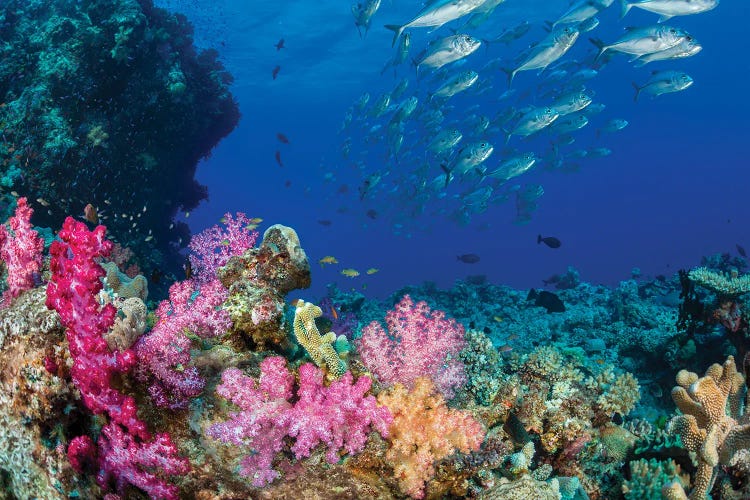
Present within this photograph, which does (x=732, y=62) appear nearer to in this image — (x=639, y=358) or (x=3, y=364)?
(x=639, y=358)

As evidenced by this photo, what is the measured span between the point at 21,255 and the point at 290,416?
2.64 metres

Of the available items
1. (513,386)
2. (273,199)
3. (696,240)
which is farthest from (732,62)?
(273,199)

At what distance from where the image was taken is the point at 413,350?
361cm

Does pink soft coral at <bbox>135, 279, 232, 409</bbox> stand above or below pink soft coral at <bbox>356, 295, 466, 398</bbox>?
above

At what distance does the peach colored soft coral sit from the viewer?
9.62ft

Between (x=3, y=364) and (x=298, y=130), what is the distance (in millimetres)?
76933

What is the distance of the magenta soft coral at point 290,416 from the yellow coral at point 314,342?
0.25m

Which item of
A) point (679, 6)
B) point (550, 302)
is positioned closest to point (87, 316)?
point (679, 6)

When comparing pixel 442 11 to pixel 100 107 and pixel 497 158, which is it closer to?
pixel 100 107

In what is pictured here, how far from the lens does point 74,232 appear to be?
266 centimetres

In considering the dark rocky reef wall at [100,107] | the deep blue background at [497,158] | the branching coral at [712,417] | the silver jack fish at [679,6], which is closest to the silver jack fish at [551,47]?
the silver jack fish at [679,6]

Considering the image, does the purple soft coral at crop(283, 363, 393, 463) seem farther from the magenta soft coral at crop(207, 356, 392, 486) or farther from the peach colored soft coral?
the peach colored soft coral

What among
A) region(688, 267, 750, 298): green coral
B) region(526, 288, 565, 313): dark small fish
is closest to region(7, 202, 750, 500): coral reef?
region(688, 267, 750, 298): green coral

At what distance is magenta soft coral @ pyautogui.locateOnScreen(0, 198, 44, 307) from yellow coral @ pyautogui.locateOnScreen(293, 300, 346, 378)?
86.9 inches
